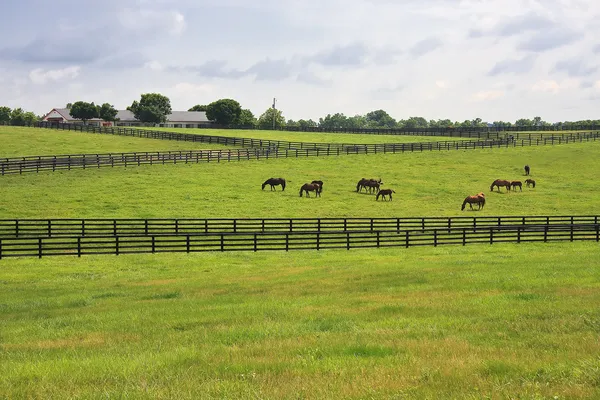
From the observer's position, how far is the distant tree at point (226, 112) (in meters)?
135

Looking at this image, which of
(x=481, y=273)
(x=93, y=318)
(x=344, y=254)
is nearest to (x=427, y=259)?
(x=344, y=254)

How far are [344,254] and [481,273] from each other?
30.6 ft

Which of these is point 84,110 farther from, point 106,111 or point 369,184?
point 369,184

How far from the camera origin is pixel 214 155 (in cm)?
6391

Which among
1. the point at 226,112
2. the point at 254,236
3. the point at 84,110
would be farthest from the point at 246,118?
the point at 254,236

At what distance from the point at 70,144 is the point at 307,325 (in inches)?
2781

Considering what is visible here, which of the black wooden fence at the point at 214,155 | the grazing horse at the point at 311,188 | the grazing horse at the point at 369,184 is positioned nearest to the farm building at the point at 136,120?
the black wooden fence at the point at 214,155

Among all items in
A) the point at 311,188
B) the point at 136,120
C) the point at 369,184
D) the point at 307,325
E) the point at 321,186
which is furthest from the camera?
the point at 136,120

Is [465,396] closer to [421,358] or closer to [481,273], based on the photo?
[421,358]

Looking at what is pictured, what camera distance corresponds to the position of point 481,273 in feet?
57.3

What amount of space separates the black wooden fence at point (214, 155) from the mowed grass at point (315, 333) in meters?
32.9

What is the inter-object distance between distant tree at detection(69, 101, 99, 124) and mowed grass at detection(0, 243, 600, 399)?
114m

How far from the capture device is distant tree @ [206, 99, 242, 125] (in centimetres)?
13525

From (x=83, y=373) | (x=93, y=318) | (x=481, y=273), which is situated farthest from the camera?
(x=481, y=273)
